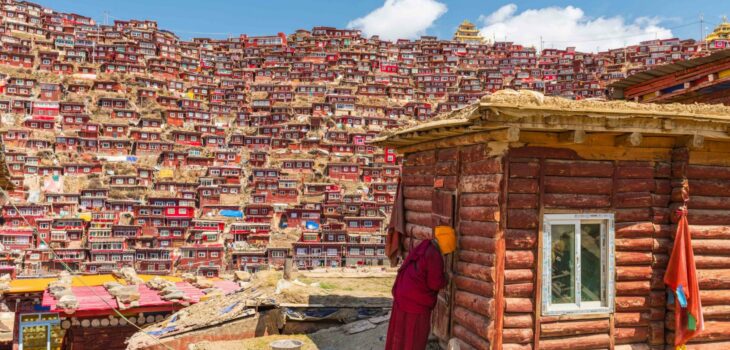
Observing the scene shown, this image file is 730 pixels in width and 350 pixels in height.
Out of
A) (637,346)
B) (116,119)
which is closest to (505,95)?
(637,346)

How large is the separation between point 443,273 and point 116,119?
70.1 meters

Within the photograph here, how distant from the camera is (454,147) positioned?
7512mm

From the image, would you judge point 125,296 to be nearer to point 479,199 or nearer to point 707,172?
point 479,199

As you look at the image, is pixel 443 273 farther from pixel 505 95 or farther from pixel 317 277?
pixel 317 277

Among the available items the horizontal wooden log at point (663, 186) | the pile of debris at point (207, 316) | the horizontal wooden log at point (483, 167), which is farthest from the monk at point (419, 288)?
the pile of debris at point (207, 316)

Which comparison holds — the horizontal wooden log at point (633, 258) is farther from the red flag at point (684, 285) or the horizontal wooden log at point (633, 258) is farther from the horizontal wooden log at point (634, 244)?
the red flag at point (684, 285)

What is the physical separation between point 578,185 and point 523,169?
78cm

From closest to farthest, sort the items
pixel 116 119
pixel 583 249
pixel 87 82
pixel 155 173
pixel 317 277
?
pixel 583 249, pixel 317 277, pixel 155 173, pixel 116 119, pixel 87 82

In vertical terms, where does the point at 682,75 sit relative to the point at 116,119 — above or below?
below

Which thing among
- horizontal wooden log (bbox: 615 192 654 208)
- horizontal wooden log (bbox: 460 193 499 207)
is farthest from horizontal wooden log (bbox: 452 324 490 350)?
horizontal wooden log (bbox: 615 192 654 208)

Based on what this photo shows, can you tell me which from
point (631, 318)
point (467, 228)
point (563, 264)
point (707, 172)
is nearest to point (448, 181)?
point (467, 228)

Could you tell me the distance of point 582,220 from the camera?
655 cm

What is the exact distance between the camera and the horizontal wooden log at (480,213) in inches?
245

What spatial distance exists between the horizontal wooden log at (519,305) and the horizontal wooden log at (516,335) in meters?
0.24
